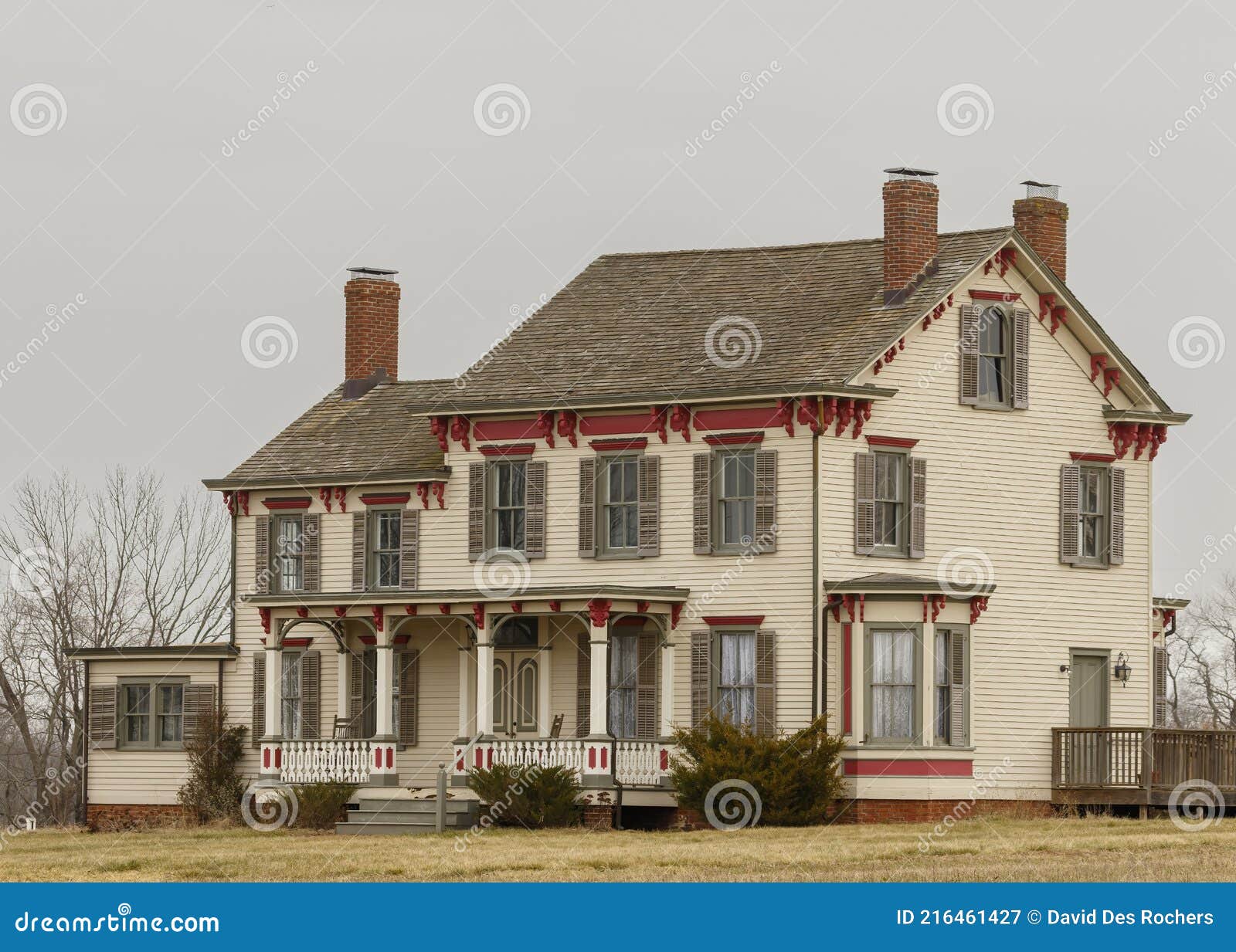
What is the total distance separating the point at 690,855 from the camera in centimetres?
3116

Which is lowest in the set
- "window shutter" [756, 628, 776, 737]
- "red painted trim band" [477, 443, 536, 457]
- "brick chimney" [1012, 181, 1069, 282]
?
"window shutter" [756, 628, 776, 737]

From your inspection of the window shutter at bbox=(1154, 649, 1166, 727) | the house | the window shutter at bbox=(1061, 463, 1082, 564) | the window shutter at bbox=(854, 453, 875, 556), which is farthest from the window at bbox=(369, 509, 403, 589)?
the window shutter at bbox=(1154, 649, 1166, 727)

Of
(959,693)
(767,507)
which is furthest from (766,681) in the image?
(959,693)

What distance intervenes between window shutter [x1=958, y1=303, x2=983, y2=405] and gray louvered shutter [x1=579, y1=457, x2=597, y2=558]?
593cm

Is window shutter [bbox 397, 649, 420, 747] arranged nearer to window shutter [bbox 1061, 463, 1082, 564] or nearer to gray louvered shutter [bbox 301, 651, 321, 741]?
gray louvered shutter [bbox 301, 651, 321, 741]

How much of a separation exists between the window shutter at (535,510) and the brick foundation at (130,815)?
793cm

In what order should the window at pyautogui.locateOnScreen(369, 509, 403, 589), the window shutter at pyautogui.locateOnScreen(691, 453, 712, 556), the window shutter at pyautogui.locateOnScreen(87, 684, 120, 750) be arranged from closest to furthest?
the window shutter at pyautogui.locateOnScreen(691, 453, 712, 556) → the window at pyautogui.locateOnScreen(369, 509, 403, 589) → the window shutter at pyautogui.locateOnScreen(87, 684, 120, 750)

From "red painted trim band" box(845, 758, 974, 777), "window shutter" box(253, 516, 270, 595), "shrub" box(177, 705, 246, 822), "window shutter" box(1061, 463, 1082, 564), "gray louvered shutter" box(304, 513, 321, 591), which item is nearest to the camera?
"red painted trim band" box(845, 758, 974, 777)

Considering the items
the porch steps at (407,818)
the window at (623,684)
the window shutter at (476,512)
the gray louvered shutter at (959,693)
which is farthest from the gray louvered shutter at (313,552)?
the gray louvered shutter at (959,693)

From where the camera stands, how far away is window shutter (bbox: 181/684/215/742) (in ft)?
148

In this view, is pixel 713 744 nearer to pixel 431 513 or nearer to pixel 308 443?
pixel 431 513

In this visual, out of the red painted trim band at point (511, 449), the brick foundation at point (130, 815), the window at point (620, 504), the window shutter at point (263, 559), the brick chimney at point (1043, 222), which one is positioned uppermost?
the brick chimney at point (1043, 222)

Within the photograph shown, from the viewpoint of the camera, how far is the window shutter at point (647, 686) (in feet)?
133

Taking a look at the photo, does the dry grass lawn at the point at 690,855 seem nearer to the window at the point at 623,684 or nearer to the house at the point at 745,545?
the house at the point at 745,545
